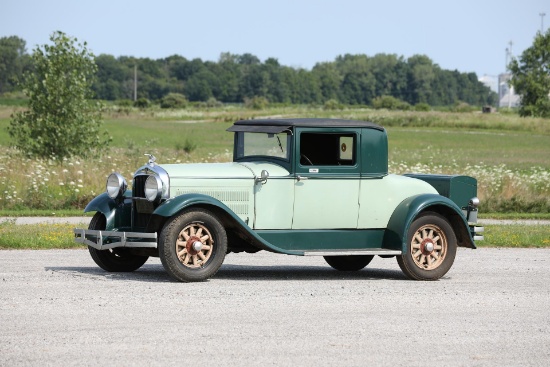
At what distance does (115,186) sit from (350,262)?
10.6ft

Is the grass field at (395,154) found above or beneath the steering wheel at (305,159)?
beneath

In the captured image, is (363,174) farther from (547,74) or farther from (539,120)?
(547,74)

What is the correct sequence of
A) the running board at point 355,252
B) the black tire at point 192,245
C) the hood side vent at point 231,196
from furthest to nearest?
the running board at point 355,252, the hood side vent at point 231,196, the black tire at point 192,245

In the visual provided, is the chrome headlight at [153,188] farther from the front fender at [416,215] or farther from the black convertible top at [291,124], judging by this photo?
the front fender at [416,215]

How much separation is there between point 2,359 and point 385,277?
638 cm

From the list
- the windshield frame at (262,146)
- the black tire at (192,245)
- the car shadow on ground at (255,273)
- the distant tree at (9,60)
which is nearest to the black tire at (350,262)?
the car shadow on ground at (255,273)

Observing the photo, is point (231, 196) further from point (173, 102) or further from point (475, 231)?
point (173, 102)

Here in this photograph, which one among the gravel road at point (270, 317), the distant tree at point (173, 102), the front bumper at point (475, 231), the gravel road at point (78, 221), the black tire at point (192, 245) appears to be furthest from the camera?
the distant tree at point (173, 102)

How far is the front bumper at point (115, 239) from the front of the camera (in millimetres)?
11547

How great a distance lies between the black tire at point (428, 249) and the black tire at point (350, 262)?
1.02 m

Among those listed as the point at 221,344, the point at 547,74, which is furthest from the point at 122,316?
the point at 547,74

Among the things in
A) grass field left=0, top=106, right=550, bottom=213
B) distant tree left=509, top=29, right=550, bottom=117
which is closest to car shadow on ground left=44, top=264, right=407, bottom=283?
grass field left=0, top=106, right=550, bottom=213

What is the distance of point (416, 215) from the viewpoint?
12508 millimetres

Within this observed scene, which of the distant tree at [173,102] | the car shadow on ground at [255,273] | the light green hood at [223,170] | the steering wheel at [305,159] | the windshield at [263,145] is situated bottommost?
the car shadow on ground at [255,273]
